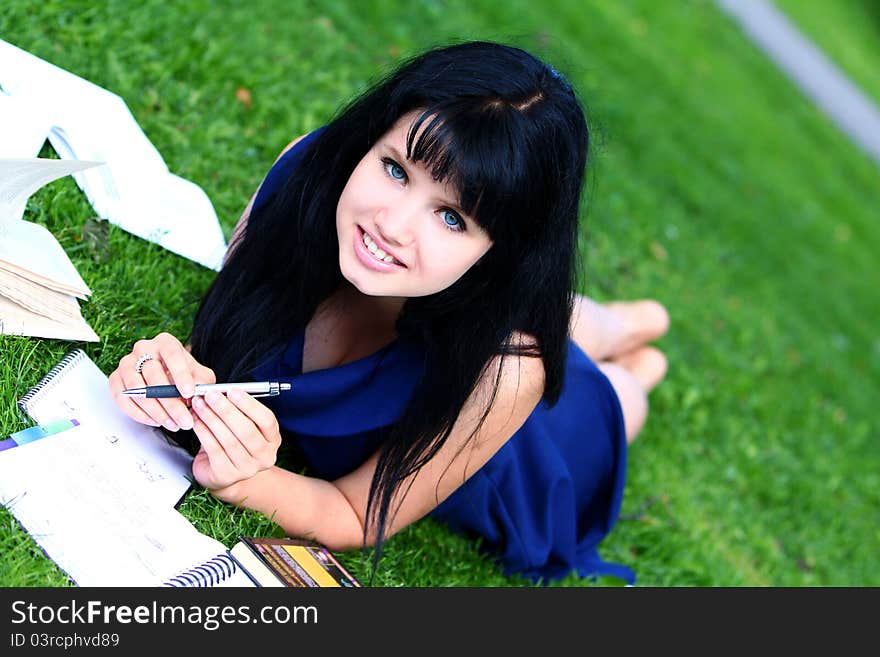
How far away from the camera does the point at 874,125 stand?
40.1 ft

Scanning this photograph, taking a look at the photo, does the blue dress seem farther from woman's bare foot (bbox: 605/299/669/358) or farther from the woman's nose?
woman's bare foot (bbox: 605/299/669/358)

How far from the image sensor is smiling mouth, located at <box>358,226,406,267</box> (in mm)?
2031

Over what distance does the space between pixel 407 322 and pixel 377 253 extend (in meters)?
0.38

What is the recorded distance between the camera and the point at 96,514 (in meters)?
2.01

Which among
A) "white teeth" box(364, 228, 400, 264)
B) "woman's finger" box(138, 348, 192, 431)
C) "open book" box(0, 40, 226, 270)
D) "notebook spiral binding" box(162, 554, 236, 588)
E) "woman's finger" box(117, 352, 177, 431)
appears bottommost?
"open book" box(0, 40, 226, 270)

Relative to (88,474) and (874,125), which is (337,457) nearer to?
(88,474)

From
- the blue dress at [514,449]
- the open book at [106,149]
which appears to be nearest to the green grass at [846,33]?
the blue dress at [514,449]

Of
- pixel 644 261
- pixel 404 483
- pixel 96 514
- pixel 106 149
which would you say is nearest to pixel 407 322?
pixel 404 483

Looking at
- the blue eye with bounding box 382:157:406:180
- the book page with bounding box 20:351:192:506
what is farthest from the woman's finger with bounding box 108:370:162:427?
the blue eye with bounding box 382:157:406:180

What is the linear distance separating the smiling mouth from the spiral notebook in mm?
680

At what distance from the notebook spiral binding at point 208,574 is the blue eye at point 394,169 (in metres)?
0.85

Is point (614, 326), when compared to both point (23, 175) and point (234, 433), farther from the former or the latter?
point (23, 175)

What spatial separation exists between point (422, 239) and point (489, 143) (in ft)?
0.74
